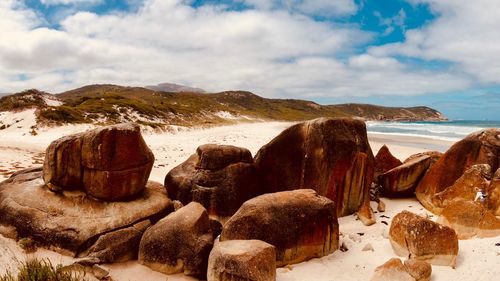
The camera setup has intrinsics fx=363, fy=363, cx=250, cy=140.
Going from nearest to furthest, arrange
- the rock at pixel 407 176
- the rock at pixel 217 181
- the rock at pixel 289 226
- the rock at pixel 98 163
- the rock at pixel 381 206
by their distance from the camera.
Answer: the rock at pixel 289 226 → the rock at pixel 98 163 → the rock at pixel 217 181 → the rock at pixel 381 206 → the rock at pixel 407 176

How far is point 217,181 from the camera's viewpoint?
38.3 feet

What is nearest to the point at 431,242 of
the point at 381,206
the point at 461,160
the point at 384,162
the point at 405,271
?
the point at 405,271

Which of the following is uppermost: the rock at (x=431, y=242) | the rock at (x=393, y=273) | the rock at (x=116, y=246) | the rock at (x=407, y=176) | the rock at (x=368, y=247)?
the rock at (x=407, y=176)

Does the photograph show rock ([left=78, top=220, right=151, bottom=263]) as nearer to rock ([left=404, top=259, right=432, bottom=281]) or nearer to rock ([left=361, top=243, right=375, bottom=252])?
rock ([left=361, top=243, right=375, bottom=252])

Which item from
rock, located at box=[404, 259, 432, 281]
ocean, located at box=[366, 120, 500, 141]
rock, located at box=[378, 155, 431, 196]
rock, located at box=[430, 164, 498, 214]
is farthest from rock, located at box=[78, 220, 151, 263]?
ocean, located at box=[366, 120, 500, 141]

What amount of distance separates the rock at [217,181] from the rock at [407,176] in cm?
495

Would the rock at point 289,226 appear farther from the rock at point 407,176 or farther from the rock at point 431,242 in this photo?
the rock at point 407,176

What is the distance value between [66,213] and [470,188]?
448 inches

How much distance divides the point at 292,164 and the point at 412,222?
453 cm

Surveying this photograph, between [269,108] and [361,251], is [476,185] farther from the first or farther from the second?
[269,108]

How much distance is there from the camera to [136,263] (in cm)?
888

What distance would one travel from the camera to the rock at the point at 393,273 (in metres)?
7.17

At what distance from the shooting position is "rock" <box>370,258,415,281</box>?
7.17 metres

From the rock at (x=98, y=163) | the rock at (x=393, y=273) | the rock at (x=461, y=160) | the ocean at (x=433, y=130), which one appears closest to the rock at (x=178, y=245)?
the rock at (x=98, y=163)
